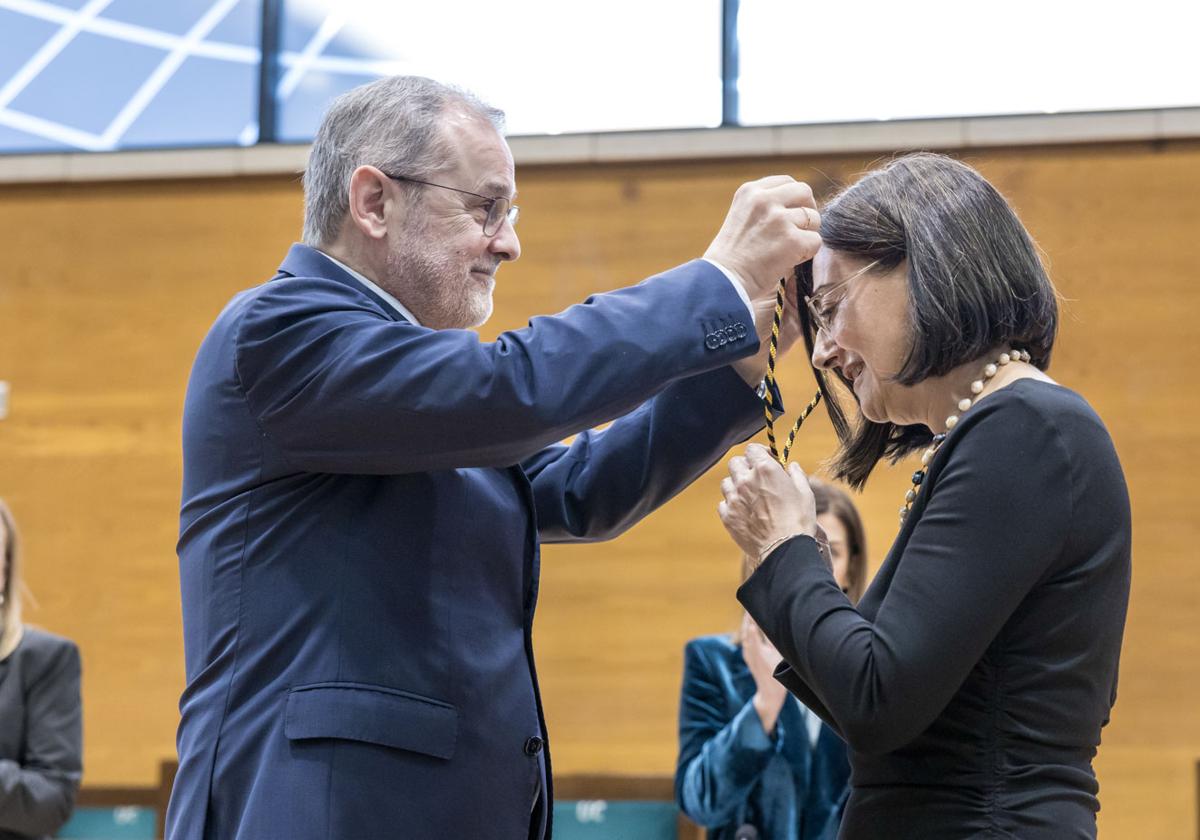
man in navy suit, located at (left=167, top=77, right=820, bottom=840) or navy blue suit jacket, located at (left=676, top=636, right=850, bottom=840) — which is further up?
man in navy suit, located at (left=167, top=77, right=820, bottom=840)

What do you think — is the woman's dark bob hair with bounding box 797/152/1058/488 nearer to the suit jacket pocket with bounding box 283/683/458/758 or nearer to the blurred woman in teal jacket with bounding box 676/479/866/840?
the suit jacket pocket with bounding box 283/683/458/758

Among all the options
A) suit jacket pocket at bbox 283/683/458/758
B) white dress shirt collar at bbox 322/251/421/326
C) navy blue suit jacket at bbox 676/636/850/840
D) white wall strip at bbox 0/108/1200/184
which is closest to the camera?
suit jacket pocket at bbox 283/683/458/758

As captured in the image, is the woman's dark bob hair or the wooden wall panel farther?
the wooden wall panel

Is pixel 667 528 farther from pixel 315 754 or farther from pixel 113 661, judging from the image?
pixel 315 754

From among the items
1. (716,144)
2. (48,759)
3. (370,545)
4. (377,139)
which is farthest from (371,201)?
(716,144)

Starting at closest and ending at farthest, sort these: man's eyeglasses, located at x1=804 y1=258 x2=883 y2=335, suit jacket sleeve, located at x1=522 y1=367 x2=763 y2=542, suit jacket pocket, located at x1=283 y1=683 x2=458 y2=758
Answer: suit jacket pocket, located at x1=283 y1=683 x2=458 y2=758 → man's eyeglasses, located at x1=804 y1=258 x2=883 y2=335 → suit jacket sleeve, located at x1=522 y1=367 x2=763 y2=542

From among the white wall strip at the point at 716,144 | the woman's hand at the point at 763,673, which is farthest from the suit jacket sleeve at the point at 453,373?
the white wall strip at the point at 716,144

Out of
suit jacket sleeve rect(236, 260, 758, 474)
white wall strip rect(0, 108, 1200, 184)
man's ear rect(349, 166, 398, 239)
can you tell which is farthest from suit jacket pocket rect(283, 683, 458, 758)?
white wall strip rect(0, 108, 1200, 184)

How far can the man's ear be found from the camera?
184cm

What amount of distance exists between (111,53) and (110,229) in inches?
29.0

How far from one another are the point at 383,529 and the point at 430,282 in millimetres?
390

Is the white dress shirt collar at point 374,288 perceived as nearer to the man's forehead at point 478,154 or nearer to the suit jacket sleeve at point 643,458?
the man's forehead at point 478,154

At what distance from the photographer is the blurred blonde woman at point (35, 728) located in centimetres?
340

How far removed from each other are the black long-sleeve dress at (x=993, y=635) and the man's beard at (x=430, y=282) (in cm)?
66
